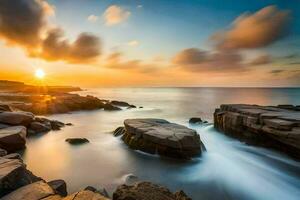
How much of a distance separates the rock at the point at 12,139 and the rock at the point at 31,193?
5.60 m

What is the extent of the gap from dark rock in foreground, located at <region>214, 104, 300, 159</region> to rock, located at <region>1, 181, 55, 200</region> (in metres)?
8.24

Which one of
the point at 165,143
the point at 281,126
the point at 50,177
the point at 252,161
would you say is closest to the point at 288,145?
the point at 281,126

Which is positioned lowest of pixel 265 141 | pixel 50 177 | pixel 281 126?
pixel 50 177

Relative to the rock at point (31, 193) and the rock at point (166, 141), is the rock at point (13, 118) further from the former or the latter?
the rock at point (31, 193)

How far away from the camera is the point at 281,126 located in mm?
8797

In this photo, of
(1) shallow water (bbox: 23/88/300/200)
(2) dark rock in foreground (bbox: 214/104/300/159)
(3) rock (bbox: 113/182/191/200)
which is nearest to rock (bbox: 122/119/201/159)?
(1) shallow water (bbox: 23/88/300/200)

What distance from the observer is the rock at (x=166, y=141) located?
324 inches

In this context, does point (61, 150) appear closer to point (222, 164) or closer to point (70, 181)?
point (70, 181)

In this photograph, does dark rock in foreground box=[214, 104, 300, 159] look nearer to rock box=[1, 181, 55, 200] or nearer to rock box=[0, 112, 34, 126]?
rock box=[1, 181, 55, 200]

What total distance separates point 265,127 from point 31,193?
9322 mm

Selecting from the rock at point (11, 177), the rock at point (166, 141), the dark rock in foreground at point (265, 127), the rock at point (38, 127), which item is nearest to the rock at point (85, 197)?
the rock at point (11, 177)

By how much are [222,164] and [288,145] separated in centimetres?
280

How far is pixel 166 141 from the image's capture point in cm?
827

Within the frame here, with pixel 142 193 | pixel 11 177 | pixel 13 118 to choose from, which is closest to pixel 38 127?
pixel 13 118
